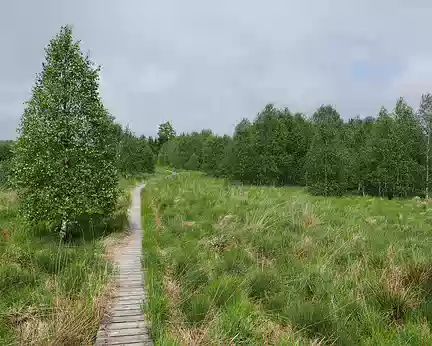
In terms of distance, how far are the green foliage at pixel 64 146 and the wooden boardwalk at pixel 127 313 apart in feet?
12.4

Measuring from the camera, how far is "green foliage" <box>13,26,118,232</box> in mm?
11078

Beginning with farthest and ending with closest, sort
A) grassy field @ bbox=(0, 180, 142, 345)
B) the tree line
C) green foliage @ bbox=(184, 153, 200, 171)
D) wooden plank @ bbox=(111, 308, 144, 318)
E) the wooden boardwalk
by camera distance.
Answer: green foliage @ bbox=(184, 153, 200, 171) < the tree line < wooden plank @ bbox=(111, 308, 144, 318) < the wooden boardwalk < grassy field @ bbox=(0, 180, 142, 345)

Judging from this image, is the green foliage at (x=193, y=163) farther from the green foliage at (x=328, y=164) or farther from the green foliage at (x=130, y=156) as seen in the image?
the green foliage at (x=328, y=164)

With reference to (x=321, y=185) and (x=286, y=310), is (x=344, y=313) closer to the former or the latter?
(x=286, y=310)

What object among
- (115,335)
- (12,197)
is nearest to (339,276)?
(115,335)

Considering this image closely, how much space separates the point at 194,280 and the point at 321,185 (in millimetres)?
29614

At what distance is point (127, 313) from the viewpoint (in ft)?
17.8

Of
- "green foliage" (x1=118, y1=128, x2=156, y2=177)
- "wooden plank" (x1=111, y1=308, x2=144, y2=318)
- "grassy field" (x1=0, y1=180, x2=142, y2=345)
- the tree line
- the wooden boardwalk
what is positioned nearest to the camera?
"grassy field" (x1=0, y1=180, x2=142, y2=345)

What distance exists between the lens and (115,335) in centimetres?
479

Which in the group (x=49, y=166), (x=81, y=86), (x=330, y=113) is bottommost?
(x=49, y=166)

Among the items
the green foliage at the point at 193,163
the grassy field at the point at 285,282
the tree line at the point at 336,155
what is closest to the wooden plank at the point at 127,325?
the grassy field at the point at 285,282

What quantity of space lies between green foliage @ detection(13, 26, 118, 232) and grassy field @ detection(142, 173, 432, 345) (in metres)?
2.50

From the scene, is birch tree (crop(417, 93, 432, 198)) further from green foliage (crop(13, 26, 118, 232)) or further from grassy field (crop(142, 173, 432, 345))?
green foliage (crop(13, 26, 118, 232))

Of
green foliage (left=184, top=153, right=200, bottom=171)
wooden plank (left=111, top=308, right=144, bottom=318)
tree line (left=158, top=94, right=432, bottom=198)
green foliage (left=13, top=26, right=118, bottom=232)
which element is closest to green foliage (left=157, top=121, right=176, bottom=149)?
green foliage (left=184, top=153, right=200, bottom=171)
